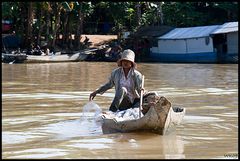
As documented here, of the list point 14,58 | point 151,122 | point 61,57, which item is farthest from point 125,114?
point 61,57

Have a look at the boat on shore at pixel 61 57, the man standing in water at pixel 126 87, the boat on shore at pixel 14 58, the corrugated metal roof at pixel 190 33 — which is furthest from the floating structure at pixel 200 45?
the man standing in water at pixel 126 87

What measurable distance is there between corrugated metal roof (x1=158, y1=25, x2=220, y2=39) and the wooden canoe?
2019cm

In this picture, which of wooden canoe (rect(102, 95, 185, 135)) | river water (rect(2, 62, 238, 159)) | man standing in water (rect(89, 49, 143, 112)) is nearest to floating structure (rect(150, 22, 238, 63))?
river water (rect(2, 62, 238, 159))

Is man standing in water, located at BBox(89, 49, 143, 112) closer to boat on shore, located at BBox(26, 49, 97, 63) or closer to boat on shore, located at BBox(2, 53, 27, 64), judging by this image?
boat on shore, located at BBox(2, 53, 27, 64)

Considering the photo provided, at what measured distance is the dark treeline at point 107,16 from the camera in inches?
1139

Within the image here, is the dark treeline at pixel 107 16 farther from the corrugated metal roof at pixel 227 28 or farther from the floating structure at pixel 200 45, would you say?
the corrugated metal roof at pixel 227 28

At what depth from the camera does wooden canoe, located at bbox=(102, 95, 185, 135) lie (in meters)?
6.42

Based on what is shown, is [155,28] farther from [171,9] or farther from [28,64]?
[28,64]

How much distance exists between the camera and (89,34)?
35438 mm

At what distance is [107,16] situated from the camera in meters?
35.5

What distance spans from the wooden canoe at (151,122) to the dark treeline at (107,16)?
21.4 meters

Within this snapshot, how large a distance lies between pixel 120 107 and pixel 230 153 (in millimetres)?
2198

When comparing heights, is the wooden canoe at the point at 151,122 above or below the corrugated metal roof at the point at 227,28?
below

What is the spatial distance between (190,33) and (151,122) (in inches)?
851
